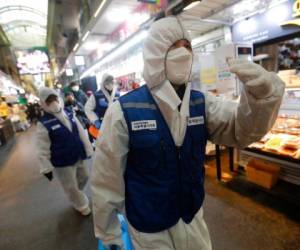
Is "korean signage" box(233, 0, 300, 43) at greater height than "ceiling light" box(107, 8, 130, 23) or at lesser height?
lesser

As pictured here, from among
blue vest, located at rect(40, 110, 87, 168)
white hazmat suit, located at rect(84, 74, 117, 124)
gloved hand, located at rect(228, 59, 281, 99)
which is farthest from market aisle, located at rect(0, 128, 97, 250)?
gloved hand, located at rect(228, 59, 281, 99)

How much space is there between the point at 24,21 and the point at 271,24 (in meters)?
19.9

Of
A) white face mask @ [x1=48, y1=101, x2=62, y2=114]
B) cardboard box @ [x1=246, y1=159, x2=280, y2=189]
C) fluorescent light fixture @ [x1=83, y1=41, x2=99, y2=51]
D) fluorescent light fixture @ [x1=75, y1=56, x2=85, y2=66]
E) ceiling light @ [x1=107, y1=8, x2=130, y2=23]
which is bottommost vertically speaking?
cardboard box @ [x1=246, y1=159, x2=280, y2=189]

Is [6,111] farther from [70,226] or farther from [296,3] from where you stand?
[296,3]

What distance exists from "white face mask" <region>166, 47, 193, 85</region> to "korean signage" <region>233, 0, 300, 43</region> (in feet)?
13.7

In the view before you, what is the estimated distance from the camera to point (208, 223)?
229 cm

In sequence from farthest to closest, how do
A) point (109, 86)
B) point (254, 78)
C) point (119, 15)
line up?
point (119, 15) < point (109, 86) < point (254, 78)

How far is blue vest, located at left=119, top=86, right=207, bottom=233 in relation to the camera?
895mm

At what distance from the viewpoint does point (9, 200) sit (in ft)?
11.6

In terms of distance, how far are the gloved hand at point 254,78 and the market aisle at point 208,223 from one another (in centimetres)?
185

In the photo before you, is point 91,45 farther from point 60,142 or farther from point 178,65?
point 178,65

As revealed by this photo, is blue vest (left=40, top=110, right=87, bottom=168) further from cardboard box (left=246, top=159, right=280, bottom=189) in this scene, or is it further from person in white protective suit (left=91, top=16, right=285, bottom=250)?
cardboard box (left=246, top=159, right=280, bottom=189)

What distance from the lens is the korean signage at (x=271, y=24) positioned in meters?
3.76

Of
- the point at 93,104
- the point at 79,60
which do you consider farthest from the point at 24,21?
the point at 93,104
